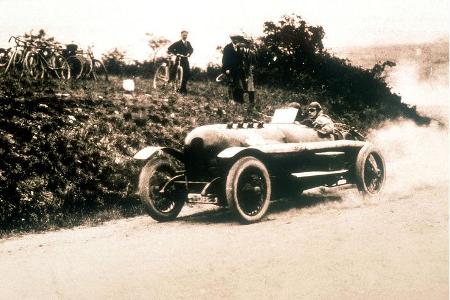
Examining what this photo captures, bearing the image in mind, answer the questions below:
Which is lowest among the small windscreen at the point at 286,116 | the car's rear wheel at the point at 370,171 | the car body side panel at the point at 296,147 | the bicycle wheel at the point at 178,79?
the car's rear wheel at the point at 370,171

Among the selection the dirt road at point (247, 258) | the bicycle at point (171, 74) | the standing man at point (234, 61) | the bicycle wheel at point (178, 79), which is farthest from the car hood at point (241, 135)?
the bicycle at point (171, 74)

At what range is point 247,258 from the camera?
16.4 ft

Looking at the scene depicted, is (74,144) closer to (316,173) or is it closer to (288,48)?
(316,173)

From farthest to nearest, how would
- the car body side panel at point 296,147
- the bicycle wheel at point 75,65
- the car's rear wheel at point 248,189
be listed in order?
the bicycle wheel at point 75,65 → the car body side panel at point 296,147 → the car's rear wheel at point 248,189

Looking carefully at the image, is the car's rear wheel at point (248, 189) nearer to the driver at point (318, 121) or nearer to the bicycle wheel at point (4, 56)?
the driver at point (318, 121)

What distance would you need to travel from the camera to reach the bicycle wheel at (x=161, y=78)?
14614 mm

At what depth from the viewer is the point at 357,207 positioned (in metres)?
7.74

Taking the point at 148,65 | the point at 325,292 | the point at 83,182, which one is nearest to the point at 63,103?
the point at 83,182

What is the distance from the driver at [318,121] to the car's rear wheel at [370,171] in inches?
24.0

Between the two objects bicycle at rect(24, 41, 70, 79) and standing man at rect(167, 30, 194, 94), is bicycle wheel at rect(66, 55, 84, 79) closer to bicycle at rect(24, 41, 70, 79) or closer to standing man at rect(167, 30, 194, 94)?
bicycle at rect(24, 41, 70, 79)

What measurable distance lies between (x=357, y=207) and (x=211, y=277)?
3810 millimetres

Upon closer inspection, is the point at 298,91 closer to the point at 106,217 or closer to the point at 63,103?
the point at 63,103

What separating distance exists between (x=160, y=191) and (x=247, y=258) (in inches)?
102

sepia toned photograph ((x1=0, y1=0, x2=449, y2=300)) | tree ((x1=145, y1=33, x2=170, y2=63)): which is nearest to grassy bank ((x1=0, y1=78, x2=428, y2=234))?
sepia toned photograph ((x1=0, y1=0, x2=449, y2=300))
